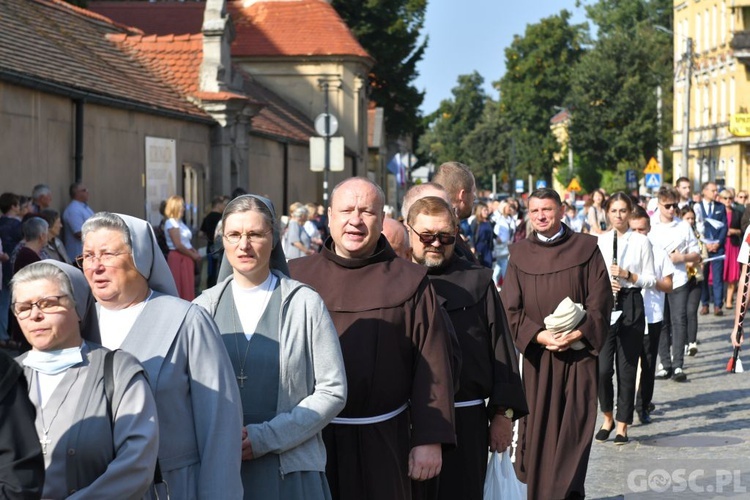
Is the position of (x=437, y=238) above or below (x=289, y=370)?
above

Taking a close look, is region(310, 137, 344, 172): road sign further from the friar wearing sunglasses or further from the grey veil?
the grey veil

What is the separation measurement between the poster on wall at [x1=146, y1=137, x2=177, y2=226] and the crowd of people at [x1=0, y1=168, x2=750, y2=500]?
16.1m

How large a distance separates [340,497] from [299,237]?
1812 centimetres

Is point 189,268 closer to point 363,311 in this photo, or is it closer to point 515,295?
point 515,295

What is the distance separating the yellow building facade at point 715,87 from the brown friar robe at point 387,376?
5672 centimetres

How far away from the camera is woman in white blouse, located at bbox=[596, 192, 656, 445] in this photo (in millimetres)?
11361

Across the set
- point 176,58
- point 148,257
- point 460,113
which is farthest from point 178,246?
point 460,113

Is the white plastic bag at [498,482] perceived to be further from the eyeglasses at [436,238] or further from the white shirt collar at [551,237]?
the white shirt collar at [551,237]

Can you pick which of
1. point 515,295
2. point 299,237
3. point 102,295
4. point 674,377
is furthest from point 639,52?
point 102,295

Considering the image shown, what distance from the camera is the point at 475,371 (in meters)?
6.97

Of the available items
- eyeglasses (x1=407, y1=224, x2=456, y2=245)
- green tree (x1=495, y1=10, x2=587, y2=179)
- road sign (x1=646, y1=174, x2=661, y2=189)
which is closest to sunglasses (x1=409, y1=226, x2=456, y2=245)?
eyeglasses (x1=407, y1=224, x2=456, y2=245)

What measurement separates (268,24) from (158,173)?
2672cm

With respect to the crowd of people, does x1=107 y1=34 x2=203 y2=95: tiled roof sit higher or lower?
higher

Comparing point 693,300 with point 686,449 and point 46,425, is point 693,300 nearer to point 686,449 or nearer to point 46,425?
point 686,449
